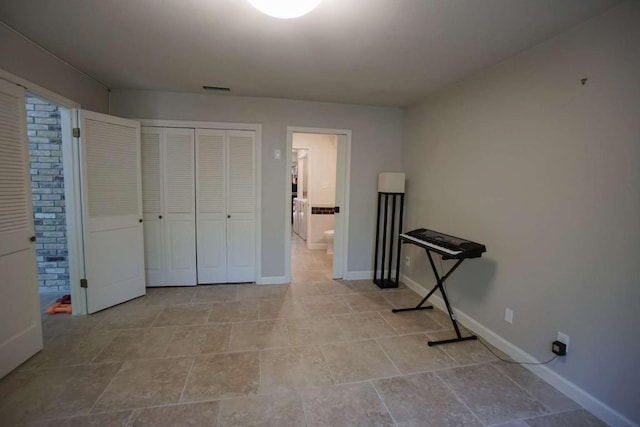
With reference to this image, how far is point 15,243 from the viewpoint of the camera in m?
2.08

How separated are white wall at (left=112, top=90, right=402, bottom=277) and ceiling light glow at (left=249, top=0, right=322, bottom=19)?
7.17 feet

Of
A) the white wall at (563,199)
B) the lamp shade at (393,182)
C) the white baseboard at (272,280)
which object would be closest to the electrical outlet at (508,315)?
the white wall at (563,199)

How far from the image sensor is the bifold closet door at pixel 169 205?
3.49 m

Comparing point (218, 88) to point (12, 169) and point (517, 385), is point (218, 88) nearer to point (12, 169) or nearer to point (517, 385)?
point (12, 169)

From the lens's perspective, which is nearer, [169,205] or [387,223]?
[169,205]

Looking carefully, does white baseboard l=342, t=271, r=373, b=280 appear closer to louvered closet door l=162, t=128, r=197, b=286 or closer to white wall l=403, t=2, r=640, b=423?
white wall l=403, t=2, r=640, b=423

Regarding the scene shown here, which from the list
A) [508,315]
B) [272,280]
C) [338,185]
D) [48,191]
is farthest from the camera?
[338,185]

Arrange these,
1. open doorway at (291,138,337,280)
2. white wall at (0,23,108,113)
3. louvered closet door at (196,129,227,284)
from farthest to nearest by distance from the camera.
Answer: open doorway at (291,138,337,280) → louvered closet door at (196,129,227,284) → white wall at (0,23,108,113)

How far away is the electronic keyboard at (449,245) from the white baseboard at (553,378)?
0.73 m

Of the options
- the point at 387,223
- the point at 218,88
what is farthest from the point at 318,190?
the point at 218,88

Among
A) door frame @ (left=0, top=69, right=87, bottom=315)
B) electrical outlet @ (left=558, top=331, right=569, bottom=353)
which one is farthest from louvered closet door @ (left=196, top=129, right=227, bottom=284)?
electrical outlet @ (left=558, top=331, right=569, bottom=353)

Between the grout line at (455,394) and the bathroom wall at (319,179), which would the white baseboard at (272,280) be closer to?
the bathroom wall at (319,179)

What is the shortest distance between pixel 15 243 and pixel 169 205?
157 cm

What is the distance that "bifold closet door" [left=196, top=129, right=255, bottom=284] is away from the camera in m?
3.59
